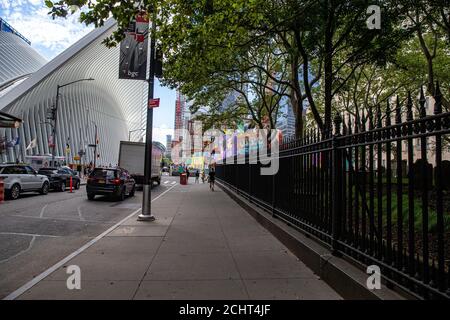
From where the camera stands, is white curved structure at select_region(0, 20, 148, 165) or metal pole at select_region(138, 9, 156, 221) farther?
white curved structure at select_region(0, 20, 148, 165)

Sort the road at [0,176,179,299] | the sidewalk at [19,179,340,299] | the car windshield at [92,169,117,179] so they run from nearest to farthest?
the sidewalk at [19,179,340,299]
the road at [0,176,179,299]
the car windshield at [92,169,117,179]

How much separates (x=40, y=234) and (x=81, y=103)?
88.9 meters

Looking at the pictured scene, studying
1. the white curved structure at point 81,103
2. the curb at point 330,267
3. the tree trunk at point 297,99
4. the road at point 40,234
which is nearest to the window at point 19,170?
the road at point 40,234

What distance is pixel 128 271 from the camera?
5.62 meters

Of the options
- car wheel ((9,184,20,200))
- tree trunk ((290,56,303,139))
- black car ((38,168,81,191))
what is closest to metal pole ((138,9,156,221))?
tree trunk ((290,56,303,139))

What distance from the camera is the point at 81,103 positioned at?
91188 mm

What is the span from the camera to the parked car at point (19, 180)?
18156 mm

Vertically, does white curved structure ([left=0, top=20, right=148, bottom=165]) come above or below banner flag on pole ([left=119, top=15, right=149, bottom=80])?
above

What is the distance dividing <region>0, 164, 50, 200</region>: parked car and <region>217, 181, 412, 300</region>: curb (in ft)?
50.0

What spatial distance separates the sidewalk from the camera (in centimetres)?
466

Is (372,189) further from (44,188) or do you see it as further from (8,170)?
(44,188)

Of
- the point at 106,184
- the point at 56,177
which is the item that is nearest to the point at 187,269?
the point at 106,184

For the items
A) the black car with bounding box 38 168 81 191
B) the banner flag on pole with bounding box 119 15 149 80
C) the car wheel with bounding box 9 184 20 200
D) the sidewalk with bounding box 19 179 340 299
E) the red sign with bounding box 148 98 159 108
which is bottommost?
the sidewalk with bounding box 19 179 340 299

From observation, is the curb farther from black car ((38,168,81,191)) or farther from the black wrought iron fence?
black car ((38,168,81,191))
